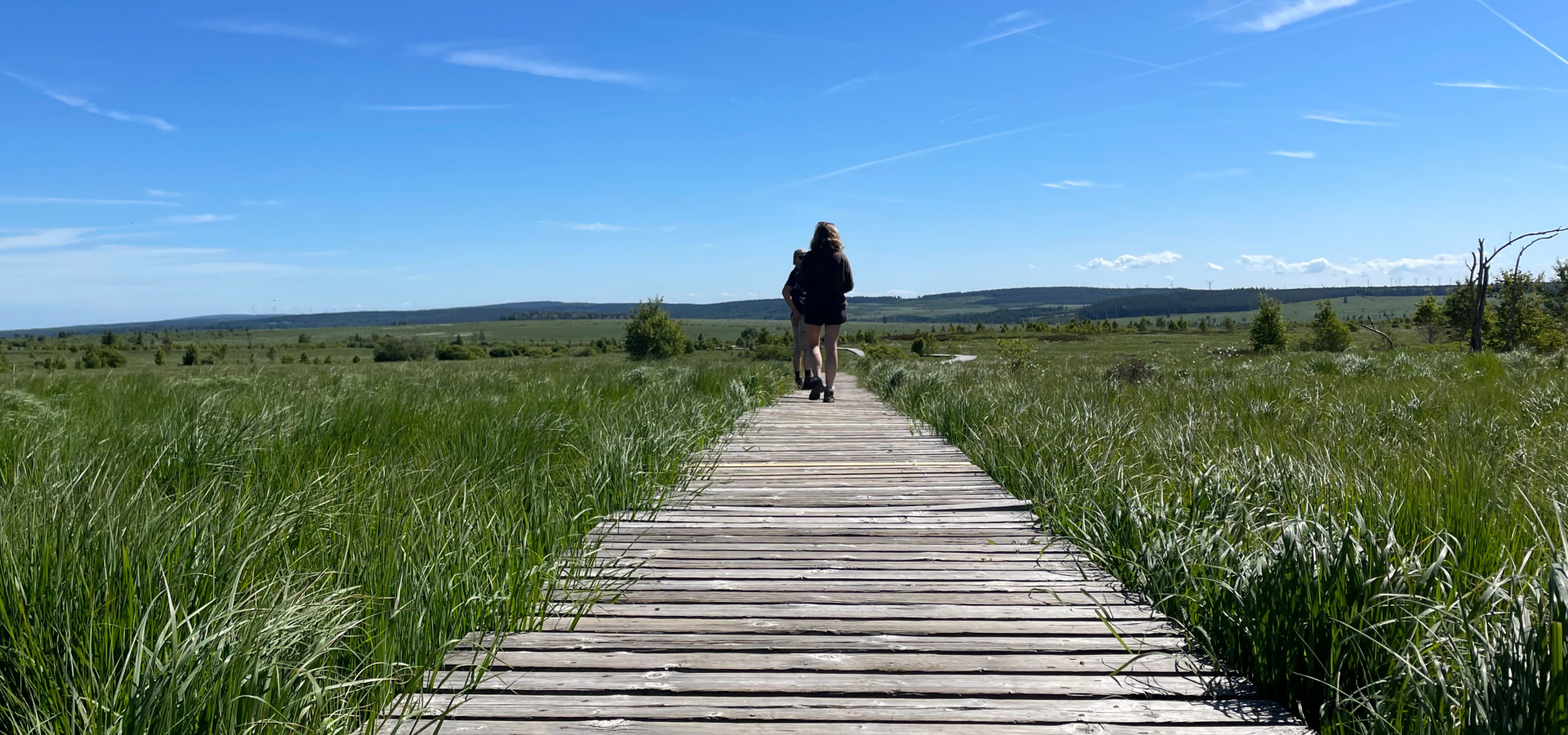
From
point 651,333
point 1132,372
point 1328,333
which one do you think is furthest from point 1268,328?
point 1132,372

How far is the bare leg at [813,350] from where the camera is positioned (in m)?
10.3

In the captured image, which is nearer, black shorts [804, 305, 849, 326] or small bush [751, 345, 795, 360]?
black shorts [804, 305, 849, 326]

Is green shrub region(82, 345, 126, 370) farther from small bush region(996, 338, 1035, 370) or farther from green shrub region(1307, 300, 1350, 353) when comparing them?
green shrub region(1307, 300, 1350, 353)

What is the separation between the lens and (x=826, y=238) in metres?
9.86

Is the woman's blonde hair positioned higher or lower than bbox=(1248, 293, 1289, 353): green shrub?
higher

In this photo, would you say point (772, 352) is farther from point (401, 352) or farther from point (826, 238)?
point (401, 352)

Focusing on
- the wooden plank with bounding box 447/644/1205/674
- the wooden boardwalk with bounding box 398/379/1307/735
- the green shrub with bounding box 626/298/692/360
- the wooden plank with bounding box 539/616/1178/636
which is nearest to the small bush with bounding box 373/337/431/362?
the green shrub with bounding box 626/298/692/360

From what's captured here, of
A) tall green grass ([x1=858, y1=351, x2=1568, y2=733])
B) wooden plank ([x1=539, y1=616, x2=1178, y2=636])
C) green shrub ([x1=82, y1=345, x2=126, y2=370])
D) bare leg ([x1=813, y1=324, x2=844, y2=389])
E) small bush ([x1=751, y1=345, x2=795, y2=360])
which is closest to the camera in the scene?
tall green grass ([x1=858, y1=351, x2=1568, y2=733])

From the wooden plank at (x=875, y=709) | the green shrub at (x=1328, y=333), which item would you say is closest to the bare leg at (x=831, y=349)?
the wooden plank at (x=875, y=709)

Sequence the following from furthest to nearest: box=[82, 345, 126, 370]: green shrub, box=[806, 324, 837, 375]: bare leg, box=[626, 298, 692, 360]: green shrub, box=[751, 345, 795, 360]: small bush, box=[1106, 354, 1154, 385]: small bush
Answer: box=[82, 345, 126, 370]: green shrub → box=[626, 298, 692, 360]: green shrub → box=[751, 345, 795, 360]: small bush → box=[1106, 354, 1154, 385]: small bush → box=[806, 324, 837, 375]: bare leg

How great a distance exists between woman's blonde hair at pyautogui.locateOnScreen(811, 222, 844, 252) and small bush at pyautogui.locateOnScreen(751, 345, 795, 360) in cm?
2291

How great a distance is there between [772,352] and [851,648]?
32.1 meters

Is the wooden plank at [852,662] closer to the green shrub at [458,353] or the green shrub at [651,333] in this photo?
the green shrub at [651,333]

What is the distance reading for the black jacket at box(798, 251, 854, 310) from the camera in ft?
32.0
